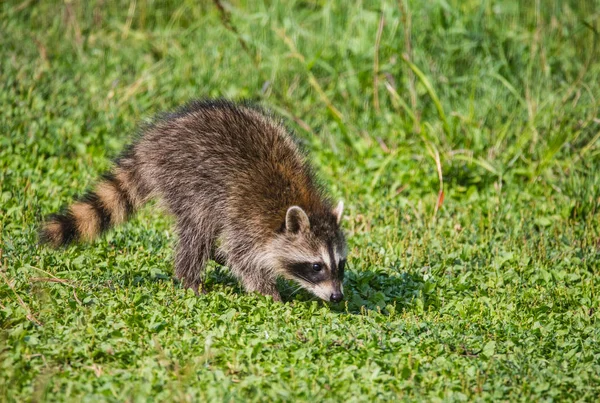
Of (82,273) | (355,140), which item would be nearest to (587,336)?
(82,273)

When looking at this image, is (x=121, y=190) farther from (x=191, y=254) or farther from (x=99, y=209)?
(x=191, y=254)

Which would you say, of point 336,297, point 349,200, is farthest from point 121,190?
point 349,200

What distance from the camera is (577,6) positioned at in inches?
393

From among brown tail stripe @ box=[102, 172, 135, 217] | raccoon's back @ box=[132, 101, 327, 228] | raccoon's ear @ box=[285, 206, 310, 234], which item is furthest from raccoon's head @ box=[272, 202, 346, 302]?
brown tail stripe @ box=[102, 172, 135, 217]

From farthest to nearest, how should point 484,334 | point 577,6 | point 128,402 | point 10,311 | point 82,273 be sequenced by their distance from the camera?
point 577,6
point 82,273
point 484,334
point 10,311
point 128,402

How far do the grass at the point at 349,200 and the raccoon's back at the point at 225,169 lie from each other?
551 mm

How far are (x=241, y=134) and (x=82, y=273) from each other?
1.38m

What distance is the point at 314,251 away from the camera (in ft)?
18.0

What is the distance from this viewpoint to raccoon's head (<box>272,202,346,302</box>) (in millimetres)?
5395

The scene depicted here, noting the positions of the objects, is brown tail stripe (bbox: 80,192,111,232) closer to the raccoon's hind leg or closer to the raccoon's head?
the raccoon's hind leg

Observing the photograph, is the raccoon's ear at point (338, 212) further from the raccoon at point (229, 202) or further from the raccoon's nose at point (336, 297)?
the raccoon's nose at point (336, 297)

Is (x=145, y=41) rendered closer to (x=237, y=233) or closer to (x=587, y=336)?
(x=237, y=233)

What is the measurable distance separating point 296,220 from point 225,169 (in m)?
0.60

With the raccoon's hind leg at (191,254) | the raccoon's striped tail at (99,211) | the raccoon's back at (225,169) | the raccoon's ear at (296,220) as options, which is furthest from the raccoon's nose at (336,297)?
the raccoon's striped tail at (99,211)
